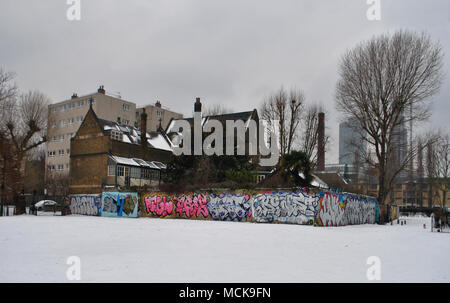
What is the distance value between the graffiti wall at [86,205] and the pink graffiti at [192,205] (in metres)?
9.98

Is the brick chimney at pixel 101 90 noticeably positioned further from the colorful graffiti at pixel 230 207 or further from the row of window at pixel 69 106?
the colorful graffiti at pixel 230 207

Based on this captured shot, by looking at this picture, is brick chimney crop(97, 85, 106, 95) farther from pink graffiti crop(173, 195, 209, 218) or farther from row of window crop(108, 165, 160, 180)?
pink graffiti crop(173, 195, 209, 218)

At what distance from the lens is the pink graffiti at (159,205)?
35844 mm

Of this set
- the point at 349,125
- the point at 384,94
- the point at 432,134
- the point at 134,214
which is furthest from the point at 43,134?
the point at 432,134

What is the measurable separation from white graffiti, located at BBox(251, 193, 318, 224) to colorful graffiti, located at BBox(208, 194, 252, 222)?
0.78m

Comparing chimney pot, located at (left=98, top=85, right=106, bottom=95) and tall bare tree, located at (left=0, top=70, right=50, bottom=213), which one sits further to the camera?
chimney pot, located at (left=98, top=85, right=106, bottom=95)

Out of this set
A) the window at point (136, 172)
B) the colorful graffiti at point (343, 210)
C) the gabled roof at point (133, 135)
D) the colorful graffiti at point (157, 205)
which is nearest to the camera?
the colorful graffiti at point (343, 210)

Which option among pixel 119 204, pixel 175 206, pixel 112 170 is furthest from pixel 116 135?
pixel 175 206

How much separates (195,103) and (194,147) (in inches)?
712

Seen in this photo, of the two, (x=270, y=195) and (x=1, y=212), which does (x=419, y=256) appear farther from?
(x=1, y=212)

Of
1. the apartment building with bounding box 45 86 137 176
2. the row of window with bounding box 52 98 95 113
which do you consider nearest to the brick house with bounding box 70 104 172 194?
the apartment building with bounding box 45 86 137 176

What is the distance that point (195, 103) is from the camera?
6069cm

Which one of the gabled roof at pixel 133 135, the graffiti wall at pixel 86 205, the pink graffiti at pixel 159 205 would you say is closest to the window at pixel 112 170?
the gabled roof at pixel 133 135

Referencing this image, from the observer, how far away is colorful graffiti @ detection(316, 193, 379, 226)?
90.1ft
